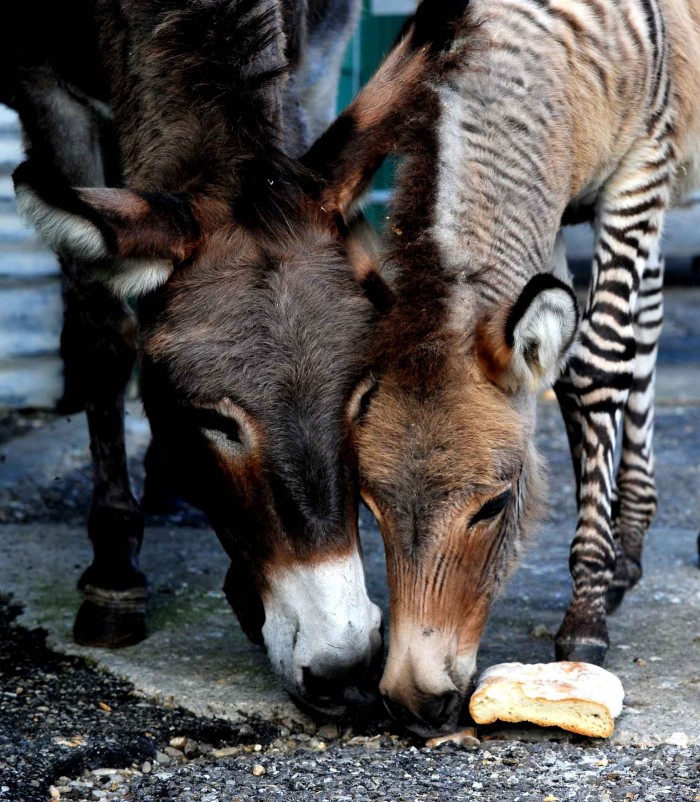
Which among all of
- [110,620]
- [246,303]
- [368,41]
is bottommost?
[110,620]

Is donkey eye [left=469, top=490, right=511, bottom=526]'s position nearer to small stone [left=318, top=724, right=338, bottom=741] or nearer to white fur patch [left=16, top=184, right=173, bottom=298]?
small stone [left=318, top=724, right=338, bottom=741]

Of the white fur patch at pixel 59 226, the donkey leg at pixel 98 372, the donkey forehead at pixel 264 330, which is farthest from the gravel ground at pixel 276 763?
the white fur patch at pixel 59 226

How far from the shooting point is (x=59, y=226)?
3350 millimetres

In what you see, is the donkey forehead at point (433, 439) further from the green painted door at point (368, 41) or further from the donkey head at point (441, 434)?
the green painted door at point (368, 41)

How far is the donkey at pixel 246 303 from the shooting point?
3.46m

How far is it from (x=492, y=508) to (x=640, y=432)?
185cm

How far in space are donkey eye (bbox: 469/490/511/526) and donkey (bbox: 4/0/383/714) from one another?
1.22 ft

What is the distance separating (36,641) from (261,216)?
2.01m

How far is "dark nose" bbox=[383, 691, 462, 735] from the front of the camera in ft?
11.6

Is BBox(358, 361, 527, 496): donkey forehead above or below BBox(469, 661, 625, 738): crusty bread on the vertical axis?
above

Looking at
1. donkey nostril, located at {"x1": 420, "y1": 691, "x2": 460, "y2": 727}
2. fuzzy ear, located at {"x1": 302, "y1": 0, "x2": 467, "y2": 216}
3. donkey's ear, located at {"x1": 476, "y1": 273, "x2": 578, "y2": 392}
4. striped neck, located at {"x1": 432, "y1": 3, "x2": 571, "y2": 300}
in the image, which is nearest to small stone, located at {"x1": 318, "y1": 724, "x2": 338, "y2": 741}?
donkey nostril, located at {"x1": 420, "y1": 691, "x2": 460, "y2": 727}

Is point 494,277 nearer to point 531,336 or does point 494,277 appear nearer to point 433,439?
point 531,336

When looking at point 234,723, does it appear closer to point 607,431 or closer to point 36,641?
point 36,641

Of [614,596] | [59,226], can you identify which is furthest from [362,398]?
[614,596]
